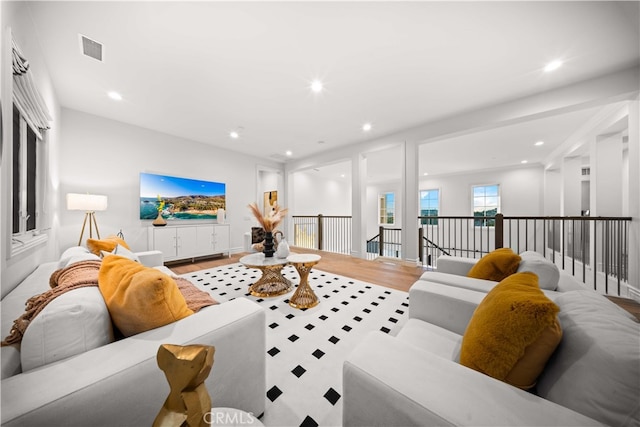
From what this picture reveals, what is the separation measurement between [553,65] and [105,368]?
4122 millimetres

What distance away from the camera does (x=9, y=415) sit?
20.7 inches

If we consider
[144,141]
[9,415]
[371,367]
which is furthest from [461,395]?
[144,141]

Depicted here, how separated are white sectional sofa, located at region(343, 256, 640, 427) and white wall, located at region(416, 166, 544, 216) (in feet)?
25.4

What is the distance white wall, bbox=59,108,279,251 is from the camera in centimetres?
318

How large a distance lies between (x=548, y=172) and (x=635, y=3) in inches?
238

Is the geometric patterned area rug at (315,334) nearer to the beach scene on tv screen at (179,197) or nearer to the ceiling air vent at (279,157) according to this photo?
the beach scene on tv screen at (179,197)

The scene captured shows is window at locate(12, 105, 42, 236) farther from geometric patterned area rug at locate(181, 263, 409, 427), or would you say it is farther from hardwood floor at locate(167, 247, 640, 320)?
hardwood floor at locate(167, 247, 640, 320)

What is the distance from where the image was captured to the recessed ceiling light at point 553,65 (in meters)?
2.20

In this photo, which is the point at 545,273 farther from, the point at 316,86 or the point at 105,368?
the point at 316,86

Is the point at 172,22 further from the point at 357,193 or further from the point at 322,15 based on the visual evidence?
the point at 357,193

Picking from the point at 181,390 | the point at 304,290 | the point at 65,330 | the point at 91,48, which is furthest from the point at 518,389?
the point at 91,48

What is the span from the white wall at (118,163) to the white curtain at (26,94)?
1.42 m

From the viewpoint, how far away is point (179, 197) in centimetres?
426

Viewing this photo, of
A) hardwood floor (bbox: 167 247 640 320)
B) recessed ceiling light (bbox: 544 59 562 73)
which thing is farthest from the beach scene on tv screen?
recessed ceiling light (bbox: 544 59 562 73)
